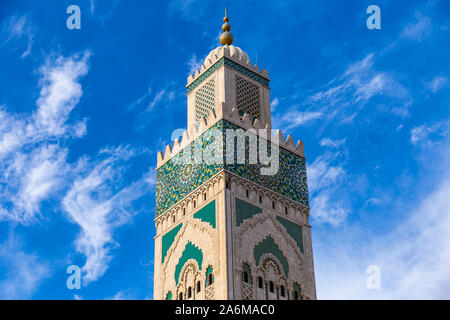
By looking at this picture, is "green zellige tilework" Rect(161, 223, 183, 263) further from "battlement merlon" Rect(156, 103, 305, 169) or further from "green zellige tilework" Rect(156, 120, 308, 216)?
"battlement merlon" Rect(156, 103, 305, 169)

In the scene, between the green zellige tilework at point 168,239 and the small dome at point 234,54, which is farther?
the small dome at point 234,54

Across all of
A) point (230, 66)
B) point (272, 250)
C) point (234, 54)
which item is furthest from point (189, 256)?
point (234, 54)

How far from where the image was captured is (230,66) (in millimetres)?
34531

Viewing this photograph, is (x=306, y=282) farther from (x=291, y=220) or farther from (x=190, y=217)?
(x=190, y=217)

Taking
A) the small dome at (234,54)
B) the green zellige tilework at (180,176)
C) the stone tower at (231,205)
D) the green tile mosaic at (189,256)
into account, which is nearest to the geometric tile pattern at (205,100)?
the stone tower at (231,205)

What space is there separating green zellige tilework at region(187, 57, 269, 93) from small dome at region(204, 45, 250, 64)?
39 cm

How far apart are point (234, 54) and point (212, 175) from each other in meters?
7.33

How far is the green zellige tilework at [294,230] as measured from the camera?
30969 mm

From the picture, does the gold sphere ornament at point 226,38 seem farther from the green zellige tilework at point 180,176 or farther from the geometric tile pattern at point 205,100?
the green zellige tilework at point 180,176

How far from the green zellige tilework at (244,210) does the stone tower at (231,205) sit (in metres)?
0.04

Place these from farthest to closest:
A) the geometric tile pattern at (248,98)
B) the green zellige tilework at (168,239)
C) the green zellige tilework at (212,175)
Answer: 1. the geometric tile pattern at (248,98)
2. the green zellige tilework at (168,239)
3. the green zellige tilework at (212,175)
